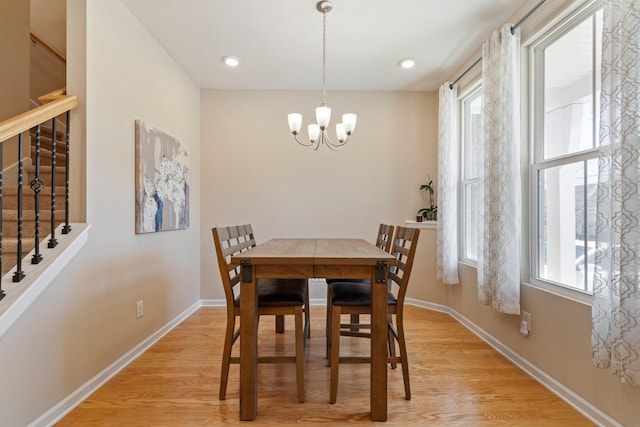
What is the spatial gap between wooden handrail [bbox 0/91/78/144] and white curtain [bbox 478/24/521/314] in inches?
111

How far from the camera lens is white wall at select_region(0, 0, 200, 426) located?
5.19 feet

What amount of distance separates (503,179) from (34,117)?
285 cm

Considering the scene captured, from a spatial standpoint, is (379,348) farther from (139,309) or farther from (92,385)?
(139,309)

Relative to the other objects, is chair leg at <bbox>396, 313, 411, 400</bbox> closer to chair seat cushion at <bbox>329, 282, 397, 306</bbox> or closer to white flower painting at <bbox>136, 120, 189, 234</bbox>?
chair seat cushion at <bbox>329, 282, 397, 306</bbox>

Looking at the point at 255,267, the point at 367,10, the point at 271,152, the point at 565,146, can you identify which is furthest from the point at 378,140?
the point at 255,267

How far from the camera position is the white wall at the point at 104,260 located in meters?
1.58

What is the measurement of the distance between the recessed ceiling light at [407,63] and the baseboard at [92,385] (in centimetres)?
337

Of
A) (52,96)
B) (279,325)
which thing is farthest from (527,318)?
(52,96)

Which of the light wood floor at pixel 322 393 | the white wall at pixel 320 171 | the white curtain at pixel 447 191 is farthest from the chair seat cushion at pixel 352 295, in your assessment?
the white wall at pixel 320 171

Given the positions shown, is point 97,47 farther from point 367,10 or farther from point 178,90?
point 367,10

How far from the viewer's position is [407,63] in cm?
321

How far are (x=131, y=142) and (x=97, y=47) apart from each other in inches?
25.1

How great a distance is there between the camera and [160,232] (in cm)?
288

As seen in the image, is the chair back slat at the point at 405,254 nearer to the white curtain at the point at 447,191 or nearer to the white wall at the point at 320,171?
the white curtain at the point at 447,191
